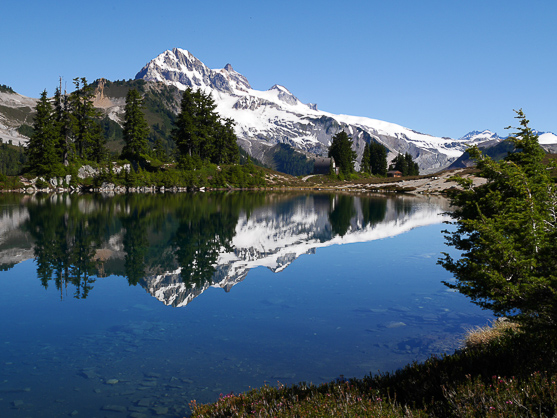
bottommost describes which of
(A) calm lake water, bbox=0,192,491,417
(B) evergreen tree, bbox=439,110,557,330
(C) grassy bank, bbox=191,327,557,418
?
(A) calm lake water, bbox=0,192,491,417

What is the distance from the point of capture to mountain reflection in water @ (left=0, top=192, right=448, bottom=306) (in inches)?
864

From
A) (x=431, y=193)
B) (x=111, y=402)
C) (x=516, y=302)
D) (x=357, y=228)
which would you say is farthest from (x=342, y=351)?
(x=431, y=193)

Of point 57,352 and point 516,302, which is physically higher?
point 516,302

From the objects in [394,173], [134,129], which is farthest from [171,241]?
[394,173]

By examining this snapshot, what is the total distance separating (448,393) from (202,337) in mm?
8447

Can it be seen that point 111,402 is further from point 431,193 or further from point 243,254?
point 431,193

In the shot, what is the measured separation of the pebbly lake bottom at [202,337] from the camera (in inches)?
398

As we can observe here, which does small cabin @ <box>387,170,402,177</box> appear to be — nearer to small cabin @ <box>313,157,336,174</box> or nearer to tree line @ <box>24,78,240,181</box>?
small cabin @ <box>313,157,336,174</box>

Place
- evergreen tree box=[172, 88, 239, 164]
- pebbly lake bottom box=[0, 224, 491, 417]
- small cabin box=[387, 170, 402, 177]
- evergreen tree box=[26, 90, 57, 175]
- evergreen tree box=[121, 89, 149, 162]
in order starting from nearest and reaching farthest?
pebbly lake bottom box=[0, 224, 491, 417], evergreen tree box=[26, 90, 57, 175], evergreen tree box=[121, 89, 149, 162], evergreen tree box=[172, 88, 239, 164], small cabin box=[387, 170, 402, 177]

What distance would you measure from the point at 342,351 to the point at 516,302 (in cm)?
491

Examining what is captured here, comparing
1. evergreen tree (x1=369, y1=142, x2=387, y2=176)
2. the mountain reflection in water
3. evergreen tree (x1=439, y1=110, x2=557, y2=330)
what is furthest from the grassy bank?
evergreen tree (x1=369, y1=142, x2=387, y2=176)

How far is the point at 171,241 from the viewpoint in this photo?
33.2 m

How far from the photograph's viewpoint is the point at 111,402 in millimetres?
9586

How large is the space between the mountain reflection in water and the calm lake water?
190mm
